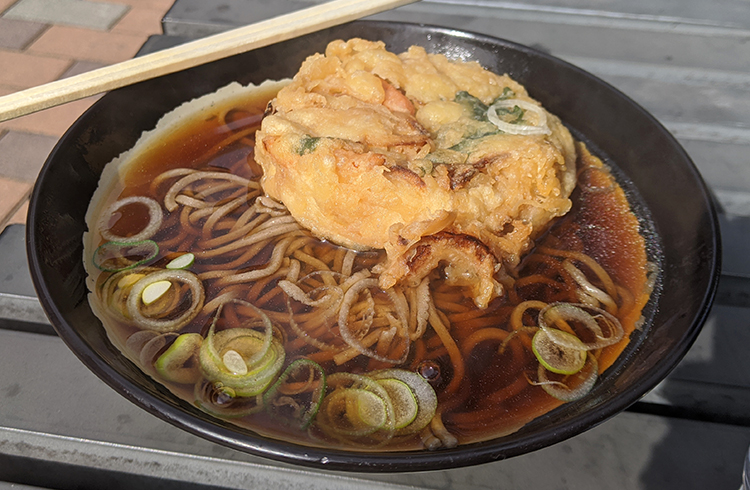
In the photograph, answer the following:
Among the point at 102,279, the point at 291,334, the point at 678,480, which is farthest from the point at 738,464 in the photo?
the point at 102,279

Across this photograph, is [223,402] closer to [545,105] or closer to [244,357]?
[244,357]

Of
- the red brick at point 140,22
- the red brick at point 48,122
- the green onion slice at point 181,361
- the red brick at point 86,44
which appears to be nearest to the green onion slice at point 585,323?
the green onion slice at point 181,361

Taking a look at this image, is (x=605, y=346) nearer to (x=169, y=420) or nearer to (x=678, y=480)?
(x=678, y=480)

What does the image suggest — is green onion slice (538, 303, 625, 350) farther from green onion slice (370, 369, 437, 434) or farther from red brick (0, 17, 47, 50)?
red brick (0, 17, 47, 50)

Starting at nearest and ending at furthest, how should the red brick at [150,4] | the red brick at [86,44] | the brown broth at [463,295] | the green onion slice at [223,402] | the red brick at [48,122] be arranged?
the green onion slice at [223,402], the brown broth at [463,295], the red brick at [48,122], the red brick at [86,44], the red brick at [150,4]

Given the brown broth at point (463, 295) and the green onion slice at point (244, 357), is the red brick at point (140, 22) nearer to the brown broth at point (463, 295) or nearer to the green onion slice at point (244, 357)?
the brown broth at point (463, 295)

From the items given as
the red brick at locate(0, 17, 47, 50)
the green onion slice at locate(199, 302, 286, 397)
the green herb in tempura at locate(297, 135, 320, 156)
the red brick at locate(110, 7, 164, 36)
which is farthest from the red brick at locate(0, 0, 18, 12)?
the green onion slice at locate(199, 302, 286, 397)

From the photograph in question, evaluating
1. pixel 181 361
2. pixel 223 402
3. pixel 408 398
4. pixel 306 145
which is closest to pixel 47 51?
pixel 306 145
